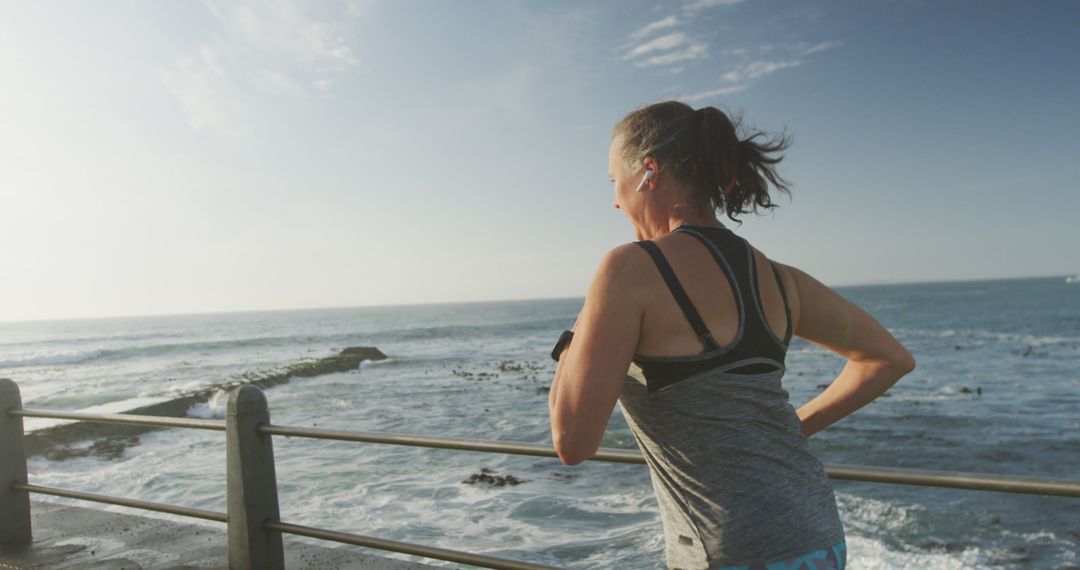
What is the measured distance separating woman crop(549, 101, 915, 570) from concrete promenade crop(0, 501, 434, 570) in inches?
98.6

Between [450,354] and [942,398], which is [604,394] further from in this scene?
[450,354]

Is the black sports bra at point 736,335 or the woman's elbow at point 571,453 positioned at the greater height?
the black sports bra at point 736,335

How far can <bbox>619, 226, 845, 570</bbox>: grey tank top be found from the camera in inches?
51.8

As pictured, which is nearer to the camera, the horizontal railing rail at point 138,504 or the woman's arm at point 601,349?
the woman's arm at point 601,349

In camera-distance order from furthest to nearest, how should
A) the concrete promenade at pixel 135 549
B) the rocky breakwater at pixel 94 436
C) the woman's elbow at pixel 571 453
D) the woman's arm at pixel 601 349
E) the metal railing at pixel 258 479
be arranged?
the rocky breakwater at pixel 94 436, the concrete promenade at pixel 135 549, the metal railing at pixel 258 479, the woman's elbow at pixel 571 453, the woman's arm at pixel 601 349

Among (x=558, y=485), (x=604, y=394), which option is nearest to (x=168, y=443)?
(x=558, y=485)

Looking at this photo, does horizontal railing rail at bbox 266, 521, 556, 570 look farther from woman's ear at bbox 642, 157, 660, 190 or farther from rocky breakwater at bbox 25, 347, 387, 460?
rocky breakwater at bbox 25, 347, 387, 460

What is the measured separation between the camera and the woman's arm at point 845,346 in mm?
1643

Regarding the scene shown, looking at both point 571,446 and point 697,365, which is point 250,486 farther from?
point 697,365

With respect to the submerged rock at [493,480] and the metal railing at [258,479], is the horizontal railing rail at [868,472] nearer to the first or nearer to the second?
the metal railing at [258,479]

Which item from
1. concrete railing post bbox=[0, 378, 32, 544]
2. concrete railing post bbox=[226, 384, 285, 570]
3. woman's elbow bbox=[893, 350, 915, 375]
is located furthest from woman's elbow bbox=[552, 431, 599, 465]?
concrete railing post bbox=[0, 378, 32, 544]

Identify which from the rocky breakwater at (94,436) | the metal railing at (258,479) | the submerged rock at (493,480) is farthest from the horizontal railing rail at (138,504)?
the rocky breakwater at (94,436)

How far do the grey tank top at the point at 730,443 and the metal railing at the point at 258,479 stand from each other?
654 mm

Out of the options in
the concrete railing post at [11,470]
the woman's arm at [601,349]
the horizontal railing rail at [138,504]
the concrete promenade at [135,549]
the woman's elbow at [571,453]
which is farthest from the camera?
the concrete railing post at [11,470]
